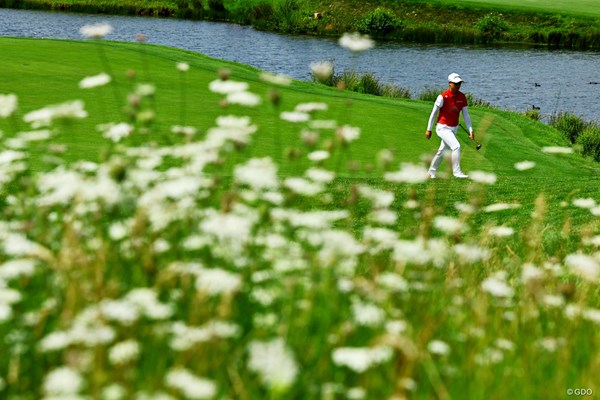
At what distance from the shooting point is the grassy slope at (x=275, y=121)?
8656 mm

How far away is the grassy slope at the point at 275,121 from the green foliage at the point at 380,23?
102 feet

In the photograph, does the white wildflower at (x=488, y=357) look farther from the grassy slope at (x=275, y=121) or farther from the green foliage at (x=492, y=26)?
the green foliage at (x=492, y=26)

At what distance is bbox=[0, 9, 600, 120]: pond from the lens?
29.2m

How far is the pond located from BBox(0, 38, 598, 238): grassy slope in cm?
1322

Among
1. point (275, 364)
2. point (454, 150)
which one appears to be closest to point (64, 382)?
point (275, 364)

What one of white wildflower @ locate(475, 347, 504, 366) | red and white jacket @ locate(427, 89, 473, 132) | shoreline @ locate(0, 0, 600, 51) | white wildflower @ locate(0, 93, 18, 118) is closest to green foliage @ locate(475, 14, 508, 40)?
shoreline @ locate(0, 0, 600, 51)

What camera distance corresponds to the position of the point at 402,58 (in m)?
36.7

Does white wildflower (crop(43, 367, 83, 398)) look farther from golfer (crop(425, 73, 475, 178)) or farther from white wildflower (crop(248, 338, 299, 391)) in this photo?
golfer (crop(425, 73, 475, 178))

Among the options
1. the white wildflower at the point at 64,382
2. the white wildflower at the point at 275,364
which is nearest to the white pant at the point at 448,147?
the white wildflower at the point at 275,364

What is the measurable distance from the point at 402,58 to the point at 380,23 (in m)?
9.25

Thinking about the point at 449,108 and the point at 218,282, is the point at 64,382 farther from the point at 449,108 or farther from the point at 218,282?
the point at 449,108

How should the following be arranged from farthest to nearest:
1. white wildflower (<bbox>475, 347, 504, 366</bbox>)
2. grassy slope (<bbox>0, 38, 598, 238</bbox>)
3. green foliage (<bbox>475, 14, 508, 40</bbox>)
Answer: green foliage (<bbox>475, 14, 508, 40</bbox>) → grassy slope (<bbox>0, 38, 598, 238</bbox>) → white wildflower (<bbox>475, 347, 504, 366</bbox>)

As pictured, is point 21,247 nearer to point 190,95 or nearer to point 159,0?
point 190,95

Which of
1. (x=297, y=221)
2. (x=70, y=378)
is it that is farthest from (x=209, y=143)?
(x=70, y=378)
